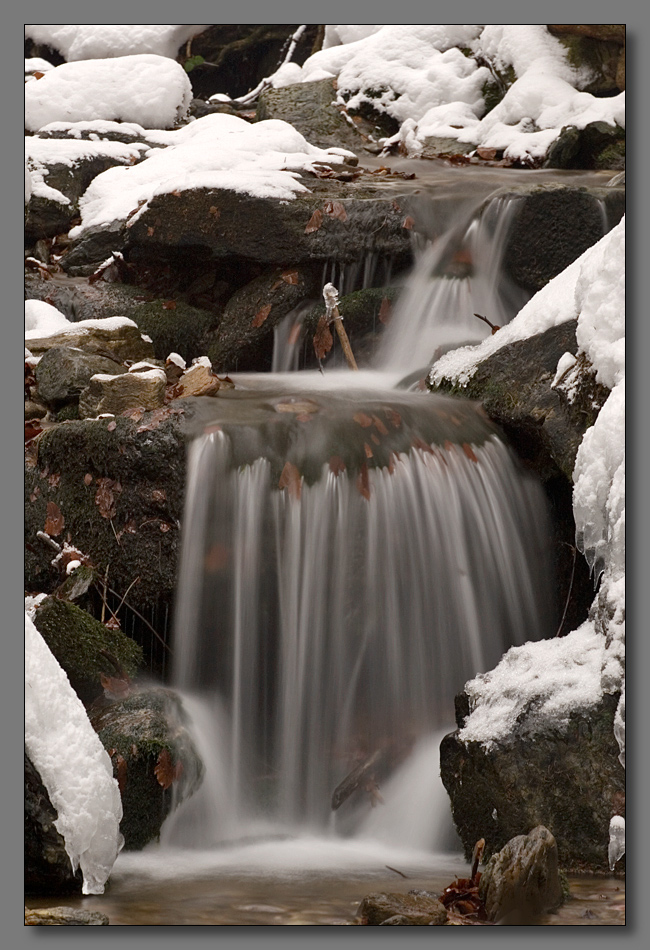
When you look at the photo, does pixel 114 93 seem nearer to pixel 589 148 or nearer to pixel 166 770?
pixel 589 148

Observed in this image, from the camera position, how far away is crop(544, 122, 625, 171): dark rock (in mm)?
4961

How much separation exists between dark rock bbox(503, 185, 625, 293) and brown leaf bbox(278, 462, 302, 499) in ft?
6.12

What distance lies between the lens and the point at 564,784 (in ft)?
8.73

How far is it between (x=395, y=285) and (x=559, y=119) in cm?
178

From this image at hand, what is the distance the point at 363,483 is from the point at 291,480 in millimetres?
233

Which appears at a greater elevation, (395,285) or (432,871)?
(395,285)

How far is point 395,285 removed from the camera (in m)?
4.66

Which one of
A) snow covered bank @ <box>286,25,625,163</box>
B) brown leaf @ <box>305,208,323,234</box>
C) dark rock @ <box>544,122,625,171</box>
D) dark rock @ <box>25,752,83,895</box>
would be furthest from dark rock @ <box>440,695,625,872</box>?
snow covered bank @ <box>286,25,625,163</box>

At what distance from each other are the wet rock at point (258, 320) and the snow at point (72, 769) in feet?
7.59

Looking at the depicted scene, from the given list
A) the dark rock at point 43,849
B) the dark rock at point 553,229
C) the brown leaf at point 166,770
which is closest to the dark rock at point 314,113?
the dark rock at point 553,229

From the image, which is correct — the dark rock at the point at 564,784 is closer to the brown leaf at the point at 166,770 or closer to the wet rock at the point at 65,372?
the brown leaf at the point at 166,770

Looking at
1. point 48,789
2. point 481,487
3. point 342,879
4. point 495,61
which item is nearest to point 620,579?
point 481,487

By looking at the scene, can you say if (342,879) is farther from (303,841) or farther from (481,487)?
(481,487)

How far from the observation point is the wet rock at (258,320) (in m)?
4.68
